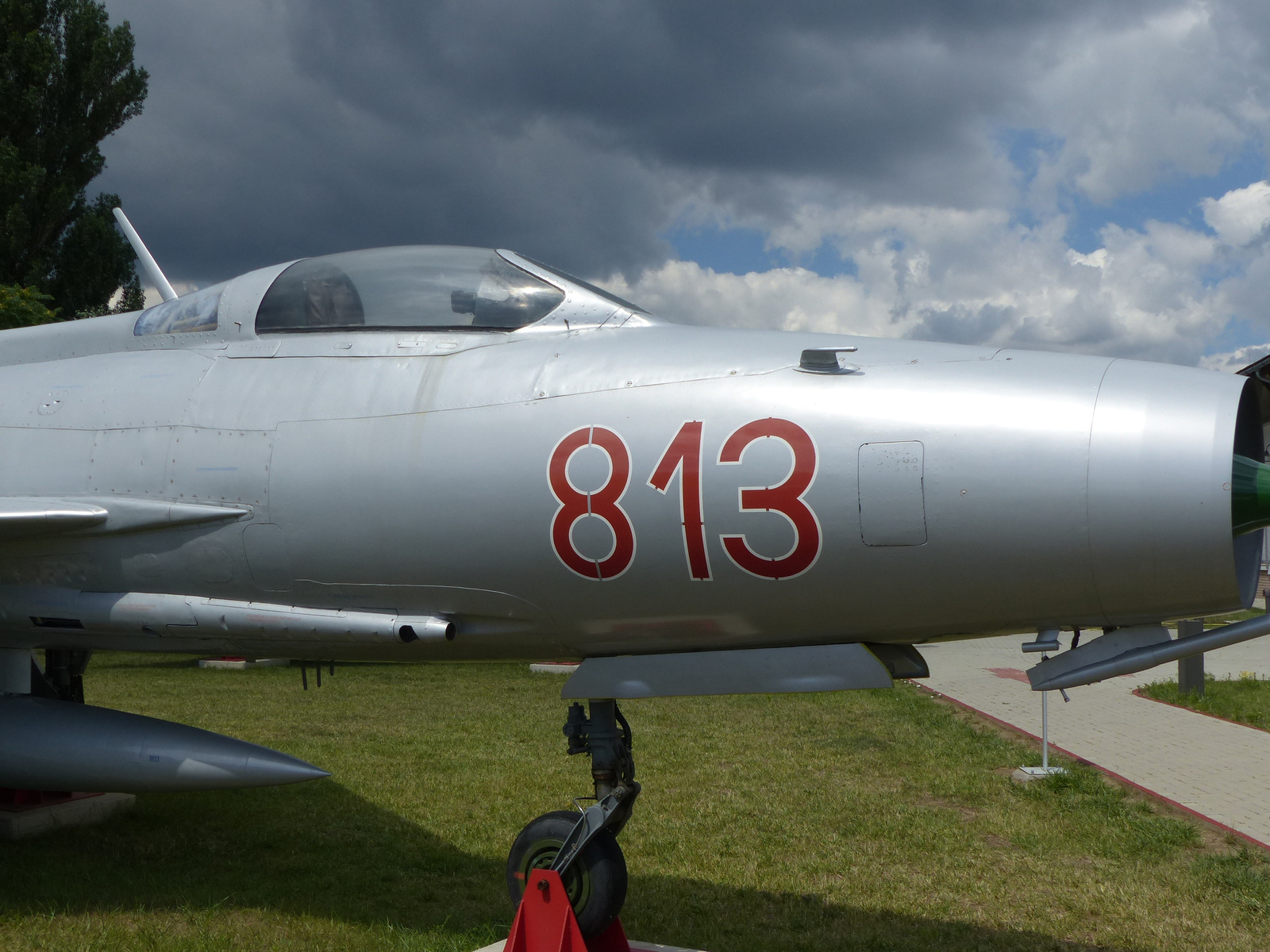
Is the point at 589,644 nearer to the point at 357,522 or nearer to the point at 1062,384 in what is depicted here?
the point at 357,522

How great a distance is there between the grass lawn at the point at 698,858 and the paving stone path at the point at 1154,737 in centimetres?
55

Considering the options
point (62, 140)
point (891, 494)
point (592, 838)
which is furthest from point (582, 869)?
point (62, 140)

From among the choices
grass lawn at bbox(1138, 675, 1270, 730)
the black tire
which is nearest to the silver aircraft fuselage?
the black tire

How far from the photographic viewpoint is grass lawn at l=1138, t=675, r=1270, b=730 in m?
11.6

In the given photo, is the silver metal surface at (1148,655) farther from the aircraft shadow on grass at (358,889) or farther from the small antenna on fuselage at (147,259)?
the small antenna on fuselage at (147,259)

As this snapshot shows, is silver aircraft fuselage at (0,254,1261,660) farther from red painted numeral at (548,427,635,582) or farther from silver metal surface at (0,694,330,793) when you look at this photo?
silver metal surface at (0,694,330,793)

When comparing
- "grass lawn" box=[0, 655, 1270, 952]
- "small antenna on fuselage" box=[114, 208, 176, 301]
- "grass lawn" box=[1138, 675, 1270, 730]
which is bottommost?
"grass lawn" box=[1138, 675, 1270, 730]

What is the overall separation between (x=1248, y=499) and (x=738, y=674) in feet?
5.43

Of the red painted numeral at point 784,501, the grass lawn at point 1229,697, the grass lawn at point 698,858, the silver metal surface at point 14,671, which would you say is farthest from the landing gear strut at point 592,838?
the grass lawn at point 1229,697

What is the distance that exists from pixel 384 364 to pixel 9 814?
15.6 feet

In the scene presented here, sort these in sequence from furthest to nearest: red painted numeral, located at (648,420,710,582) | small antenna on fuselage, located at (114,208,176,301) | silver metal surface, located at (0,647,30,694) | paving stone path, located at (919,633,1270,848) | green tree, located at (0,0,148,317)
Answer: green tree, located at (0,0,148,317), paving stone path, located at (919,633,1270,848), small antenna on fuselage, located at (114,208,176,301), silver metal surface, located at (0,647,30,694), red painted numeral, located at (648,420,710,582)

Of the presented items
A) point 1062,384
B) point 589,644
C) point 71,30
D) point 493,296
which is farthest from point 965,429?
point 71,30

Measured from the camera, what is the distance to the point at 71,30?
65.9ft

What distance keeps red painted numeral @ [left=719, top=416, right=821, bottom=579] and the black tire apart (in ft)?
4.43
